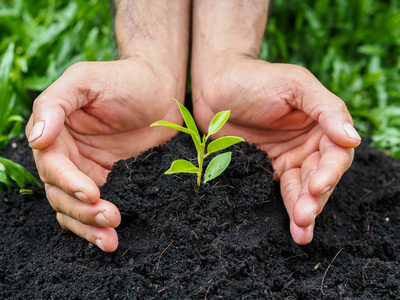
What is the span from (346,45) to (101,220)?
3.27m

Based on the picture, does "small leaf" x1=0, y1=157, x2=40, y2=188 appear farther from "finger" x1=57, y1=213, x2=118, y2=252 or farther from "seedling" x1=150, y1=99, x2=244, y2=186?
"seedling" x1=150, y1=99, x2=244, y2=186

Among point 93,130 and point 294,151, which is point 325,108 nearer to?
point 294,151

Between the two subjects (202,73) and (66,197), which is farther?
(202,73)

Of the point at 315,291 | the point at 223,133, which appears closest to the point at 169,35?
the point at 223,133

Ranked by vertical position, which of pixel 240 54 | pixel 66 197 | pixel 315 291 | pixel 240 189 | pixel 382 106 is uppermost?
pixel 240 54

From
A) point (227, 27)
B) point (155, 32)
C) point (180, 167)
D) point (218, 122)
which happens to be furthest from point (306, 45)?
point (180, 167)

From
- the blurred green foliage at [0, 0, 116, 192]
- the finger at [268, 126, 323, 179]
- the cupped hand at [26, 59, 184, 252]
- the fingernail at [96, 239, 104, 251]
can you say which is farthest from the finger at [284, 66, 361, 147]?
the blurred green foliage at [0, 0, 116, 192]

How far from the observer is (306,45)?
3.59 m

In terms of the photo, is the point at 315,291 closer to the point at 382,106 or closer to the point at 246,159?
the point at 246,159

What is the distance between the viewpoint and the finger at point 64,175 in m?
1.35

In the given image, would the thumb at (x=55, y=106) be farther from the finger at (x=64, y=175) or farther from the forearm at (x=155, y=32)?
the forearm at (x=155, y=32)

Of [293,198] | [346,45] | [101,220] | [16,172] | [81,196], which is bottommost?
[346,45]

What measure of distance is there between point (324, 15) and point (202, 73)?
212 centimetres

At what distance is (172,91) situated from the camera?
208 centimetres
